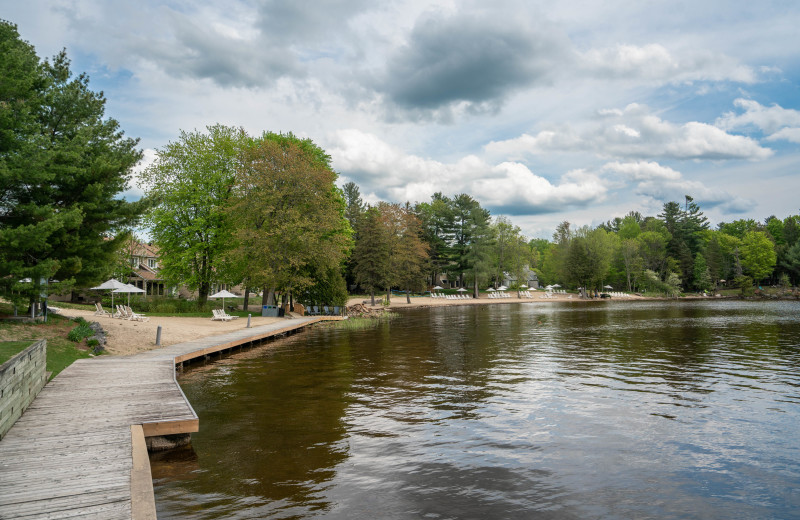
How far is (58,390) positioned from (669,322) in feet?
128

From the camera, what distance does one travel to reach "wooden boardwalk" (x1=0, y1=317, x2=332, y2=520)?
539 cm

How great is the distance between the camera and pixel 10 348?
13.4 m

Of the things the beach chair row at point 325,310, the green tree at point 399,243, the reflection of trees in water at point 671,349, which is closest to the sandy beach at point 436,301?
the green tree at point 399,243

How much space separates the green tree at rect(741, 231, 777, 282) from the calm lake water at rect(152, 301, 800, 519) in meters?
88.5

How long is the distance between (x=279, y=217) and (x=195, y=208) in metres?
8.15

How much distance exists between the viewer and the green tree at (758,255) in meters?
89.5

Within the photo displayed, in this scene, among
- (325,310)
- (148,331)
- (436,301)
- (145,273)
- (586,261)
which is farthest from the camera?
(586,261)

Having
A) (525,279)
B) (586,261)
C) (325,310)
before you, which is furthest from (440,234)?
(325,310)

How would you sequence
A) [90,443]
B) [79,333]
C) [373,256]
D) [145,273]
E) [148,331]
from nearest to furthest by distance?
[90,443], [79,333], [148,331], [373,256], [145,273]

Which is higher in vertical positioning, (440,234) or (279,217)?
(440,234)

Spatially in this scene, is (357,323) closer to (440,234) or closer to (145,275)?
(145,275)

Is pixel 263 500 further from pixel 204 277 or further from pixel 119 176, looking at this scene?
pixel 204 277

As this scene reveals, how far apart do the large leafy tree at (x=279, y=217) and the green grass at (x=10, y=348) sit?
20.8 meters

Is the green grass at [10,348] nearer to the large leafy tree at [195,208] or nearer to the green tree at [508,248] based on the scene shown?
the large leafy tree at [195,208]
